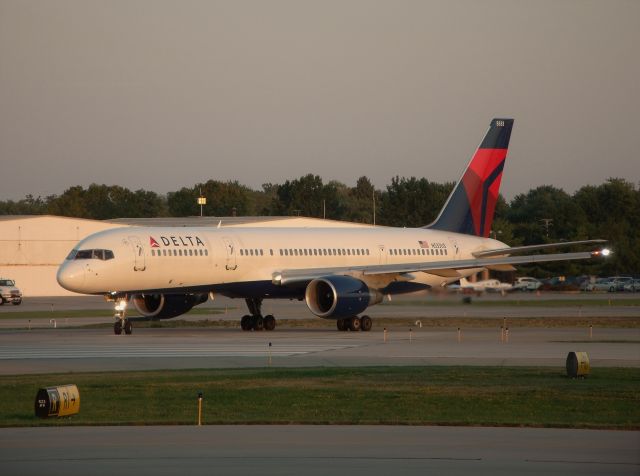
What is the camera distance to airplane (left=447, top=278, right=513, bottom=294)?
48109mm

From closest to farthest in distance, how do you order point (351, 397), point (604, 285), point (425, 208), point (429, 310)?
1. point (351, 397)
2. point (429, 310)
3. point (604, 285)
4. point (425, 208)

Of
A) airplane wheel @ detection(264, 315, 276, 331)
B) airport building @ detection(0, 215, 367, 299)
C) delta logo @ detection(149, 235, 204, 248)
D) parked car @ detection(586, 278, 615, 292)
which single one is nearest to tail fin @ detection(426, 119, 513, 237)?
airplane wheel @ detection(264, 315, 276, 331)

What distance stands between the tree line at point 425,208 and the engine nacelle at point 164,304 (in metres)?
36.7

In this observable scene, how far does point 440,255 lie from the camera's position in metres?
52.3

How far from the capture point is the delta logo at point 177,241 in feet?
143

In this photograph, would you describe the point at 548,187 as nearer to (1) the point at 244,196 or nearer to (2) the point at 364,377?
(1) the point at 244,196

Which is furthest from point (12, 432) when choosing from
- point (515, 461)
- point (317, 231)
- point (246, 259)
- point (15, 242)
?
point (15, 242)

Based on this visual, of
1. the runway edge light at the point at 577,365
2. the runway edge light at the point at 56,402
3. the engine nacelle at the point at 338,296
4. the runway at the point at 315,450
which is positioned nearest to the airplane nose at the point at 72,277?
the engine nacelle at the point at 338,296

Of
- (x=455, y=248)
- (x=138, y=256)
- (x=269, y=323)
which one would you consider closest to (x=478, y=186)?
(x=455, y=248)

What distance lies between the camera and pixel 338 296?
43344 millimetres

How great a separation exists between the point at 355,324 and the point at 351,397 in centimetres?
2330

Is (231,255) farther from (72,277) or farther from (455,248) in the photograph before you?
(455,248)

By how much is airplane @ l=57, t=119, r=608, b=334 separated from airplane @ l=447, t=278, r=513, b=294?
0.83 m

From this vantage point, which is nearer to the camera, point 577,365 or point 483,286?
point 577,365
